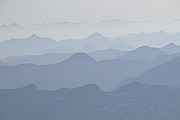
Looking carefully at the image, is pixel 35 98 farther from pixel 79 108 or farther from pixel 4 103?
pixel 79 108

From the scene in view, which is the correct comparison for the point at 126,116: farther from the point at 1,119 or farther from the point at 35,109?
the point at 1,119

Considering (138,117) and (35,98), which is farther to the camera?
(35,98)

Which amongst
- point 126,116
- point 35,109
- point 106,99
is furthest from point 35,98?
point 126,116

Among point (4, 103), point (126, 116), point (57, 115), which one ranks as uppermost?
point (126, 116)

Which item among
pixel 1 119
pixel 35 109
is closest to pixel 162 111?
pixel 35 109

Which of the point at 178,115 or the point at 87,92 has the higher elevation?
the point at 178,115

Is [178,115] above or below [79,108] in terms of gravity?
above

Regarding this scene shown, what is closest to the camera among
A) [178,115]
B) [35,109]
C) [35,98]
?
[178,115]

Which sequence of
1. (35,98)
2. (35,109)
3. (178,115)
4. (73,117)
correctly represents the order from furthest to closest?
(35,98) < (35,109) < (73,117) < (178,115)

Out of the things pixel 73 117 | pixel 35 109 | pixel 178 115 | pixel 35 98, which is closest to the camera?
pixel 178 115
